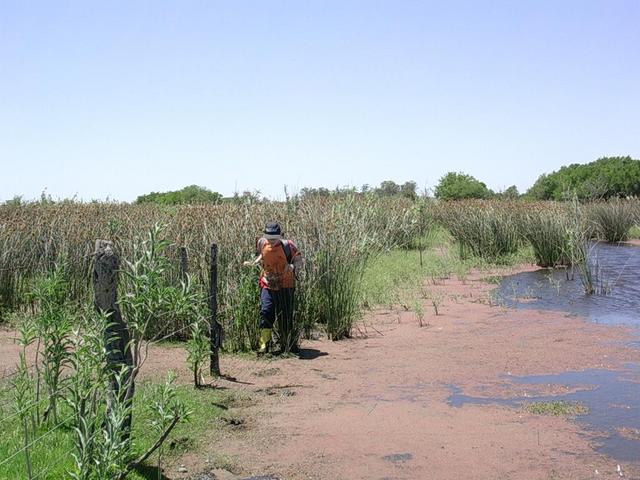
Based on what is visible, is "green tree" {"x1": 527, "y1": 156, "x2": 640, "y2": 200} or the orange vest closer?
the orange vest

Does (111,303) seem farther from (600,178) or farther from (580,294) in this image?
(600,178)

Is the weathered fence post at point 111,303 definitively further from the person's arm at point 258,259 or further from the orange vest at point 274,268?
the person's arm at point 258,259

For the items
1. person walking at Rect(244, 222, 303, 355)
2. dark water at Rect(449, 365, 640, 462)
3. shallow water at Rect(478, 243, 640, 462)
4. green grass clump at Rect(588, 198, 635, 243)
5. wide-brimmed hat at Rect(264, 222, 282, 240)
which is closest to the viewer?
dark water at Rect(449, 365, 640, 462)

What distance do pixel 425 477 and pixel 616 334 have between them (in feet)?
22.6

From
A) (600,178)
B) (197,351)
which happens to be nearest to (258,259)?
(197,351)

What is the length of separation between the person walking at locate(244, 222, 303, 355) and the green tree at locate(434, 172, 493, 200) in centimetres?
4284

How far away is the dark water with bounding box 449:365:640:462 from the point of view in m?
6.25

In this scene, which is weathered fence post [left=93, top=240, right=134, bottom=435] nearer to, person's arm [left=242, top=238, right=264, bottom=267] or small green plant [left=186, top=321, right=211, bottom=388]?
small green plant [left=186, top=321, right=211, bottom=388]

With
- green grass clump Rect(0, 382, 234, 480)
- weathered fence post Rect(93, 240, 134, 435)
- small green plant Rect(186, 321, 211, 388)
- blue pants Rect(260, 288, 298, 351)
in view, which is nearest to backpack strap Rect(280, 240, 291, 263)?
blue pants Rect(260, 288, 298, 351)

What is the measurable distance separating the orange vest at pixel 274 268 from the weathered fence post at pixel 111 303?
4.58 metres

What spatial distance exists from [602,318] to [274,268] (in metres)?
6.66

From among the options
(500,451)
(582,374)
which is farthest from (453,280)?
(500,451)

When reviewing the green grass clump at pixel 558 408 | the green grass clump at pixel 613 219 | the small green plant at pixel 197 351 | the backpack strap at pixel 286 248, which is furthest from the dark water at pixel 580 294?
the green grass clump at pixel 613 219

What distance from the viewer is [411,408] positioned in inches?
290
